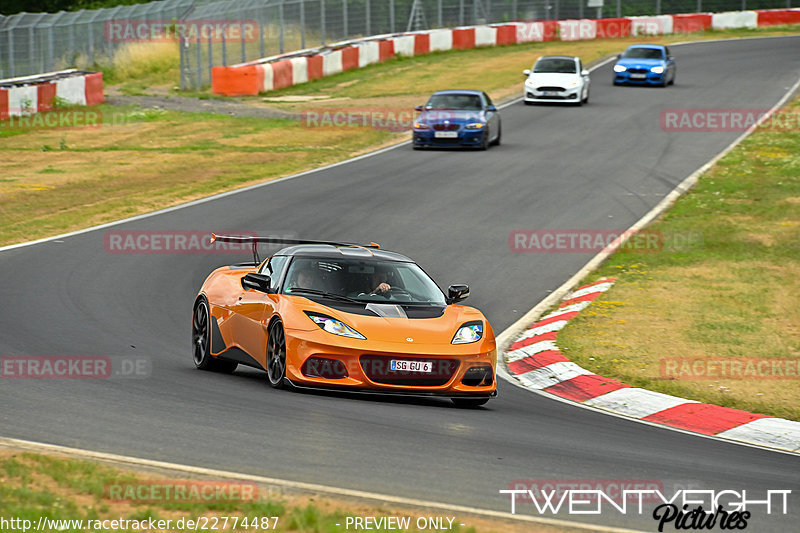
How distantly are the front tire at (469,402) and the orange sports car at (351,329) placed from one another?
0.01 m

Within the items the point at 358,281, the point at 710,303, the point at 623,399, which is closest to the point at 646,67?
the point at 710,303

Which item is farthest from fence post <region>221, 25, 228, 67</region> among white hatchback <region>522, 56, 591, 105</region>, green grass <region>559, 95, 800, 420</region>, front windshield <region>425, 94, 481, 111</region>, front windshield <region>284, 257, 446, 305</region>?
front windshield <region>284, 257, 446, 305</region>

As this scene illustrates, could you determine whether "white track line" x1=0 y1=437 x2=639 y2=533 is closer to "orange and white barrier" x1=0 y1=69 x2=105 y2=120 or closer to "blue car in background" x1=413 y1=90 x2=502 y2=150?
"blue car in background" x1=413 y1=90 x2=502 y2=150

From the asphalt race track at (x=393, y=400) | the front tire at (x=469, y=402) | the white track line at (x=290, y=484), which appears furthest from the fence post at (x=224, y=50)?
the white track line at (x=290, y=484)

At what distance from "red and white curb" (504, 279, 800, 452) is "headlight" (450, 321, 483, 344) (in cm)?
148

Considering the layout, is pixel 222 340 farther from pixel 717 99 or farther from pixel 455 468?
pixel 717 99

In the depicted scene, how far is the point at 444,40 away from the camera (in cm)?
5528

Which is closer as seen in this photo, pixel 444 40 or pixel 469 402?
pixel 469 402

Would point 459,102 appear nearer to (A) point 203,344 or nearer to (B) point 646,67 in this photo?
(B) point 646,67

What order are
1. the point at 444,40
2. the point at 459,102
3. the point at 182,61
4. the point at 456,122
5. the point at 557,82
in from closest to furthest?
the point at 456,122, the point at 459,102, the point at 557,82, the point at 182,61, the point at 444,40

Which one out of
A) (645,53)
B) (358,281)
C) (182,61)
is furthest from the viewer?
(645,53)

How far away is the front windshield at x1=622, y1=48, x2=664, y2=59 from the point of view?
4319cm

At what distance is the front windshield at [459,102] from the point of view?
1191 inches

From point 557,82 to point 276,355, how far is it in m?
29.1
